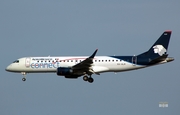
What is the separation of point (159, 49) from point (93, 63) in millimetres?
10078

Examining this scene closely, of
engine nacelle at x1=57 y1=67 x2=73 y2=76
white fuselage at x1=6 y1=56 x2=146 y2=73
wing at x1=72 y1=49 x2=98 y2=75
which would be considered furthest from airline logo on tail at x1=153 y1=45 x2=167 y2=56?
engine nacelle at x1=57 y1=67 x2=73 y2=76

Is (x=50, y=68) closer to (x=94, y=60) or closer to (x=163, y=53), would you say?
(x=94, y=60)

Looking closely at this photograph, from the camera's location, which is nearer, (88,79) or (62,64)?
(88,79)

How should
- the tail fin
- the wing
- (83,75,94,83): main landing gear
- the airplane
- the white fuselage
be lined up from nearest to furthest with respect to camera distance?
1. the wing
2. the airplane
3. the white fuselage
4. the tail fin
5. (83,75,94,83): main landing gear

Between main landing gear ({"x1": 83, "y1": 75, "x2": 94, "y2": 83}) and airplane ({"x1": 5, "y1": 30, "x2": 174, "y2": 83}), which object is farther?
main landing gear ({"x1": 83, "y1": 75, "x2": 94, "y2": 83})

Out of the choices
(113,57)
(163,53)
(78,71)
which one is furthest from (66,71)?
(163,53)

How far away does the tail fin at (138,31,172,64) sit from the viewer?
240ft

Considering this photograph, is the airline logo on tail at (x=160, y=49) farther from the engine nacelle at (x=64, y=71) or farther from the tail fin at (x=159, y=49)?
the engine nacelle at (x=64, y=71)

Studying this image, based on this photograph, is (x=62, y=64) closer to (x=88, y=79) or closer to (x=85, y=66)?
(x=85, y=66)

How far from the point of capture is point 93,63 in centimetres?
7362

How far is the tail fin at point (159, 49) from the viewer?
73062 mm

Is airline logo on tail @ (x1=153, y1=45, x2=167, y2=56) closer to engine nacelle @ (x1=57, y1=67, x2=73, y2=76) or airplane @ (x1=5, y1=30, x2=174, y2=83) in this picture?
airplane @ (x1=5, y1=30, x2=174, y2=83)

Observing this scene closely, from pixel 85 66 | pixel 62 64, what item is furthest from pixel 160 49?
pixel 62 64

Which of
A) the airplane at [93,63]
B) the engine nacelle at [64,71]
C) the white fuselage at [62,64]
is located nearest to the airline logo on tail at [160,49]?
the airplane at [93,63]
